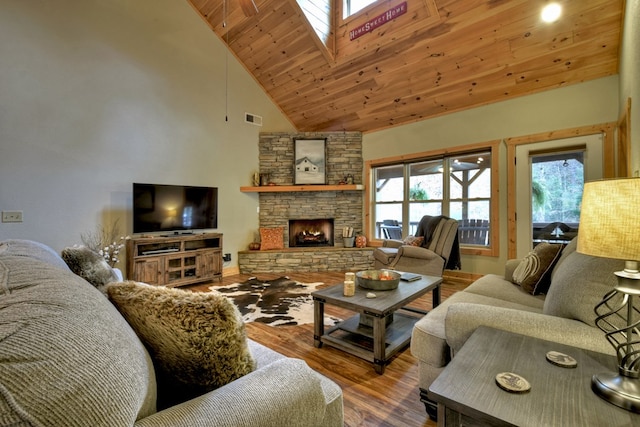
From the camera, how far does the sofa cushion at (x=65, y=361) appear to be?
1.38 feet

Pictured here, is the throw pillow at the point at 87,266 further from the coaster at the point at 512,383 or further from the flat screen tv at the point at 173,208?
the flat screen tv at the point at 173,208

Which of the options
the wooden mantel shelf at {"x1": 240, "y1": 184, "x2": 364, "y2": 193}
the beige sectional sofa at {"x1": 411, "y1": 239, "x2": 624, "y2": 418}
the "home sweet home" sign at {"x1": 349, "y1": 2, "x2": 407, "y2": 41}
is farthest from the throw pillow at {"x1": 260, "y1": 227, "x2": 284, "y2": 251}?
the beige sectional sofa at {"x1": 411, "y1": 239, "x2": 624, "y2": 418}

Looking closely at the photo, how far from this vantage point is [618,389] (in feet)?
2.64

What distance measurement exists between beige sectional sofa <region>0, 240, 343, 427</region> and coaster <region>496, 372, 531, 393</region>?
547 mm

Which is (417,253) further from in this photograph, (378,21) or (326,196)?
(378,21)

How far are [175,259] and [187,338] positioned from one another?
3.74m

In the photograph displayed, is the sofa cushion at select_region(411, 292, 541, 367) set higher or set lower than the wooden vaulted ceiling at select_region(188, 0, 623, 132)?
lower

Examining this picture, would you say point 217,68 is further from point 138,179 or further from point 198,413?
point 198,413

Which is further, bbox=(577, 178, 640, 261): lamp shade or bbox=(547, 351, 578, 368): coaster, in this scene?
bbox=(547, 351, 578, 368): coaster

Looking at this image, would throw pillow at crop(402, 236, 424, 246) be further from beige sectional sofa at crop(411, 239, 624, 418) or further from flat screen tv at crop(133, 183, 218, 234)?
flat screen tv at crop(133, 183, 218, 234)

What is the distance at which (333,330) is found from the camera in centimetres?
244

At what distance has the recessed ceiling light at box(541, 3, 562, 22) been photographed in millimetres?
2988

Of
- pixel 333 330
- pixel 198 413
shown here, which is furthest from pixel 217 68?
pixel 198 413

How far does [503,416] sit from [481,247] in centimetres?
420
